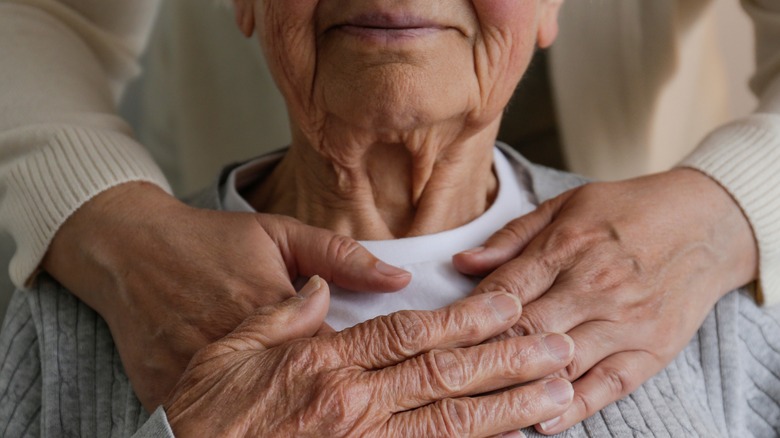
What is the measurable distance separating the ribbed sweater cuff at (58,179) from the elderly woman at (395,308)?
8 centimetres

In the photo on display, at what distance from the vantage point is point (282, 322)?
1055 mm

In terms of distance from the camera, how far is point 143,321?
118 cm

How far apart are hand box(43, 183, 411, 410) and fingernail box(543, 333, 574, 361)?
207mm

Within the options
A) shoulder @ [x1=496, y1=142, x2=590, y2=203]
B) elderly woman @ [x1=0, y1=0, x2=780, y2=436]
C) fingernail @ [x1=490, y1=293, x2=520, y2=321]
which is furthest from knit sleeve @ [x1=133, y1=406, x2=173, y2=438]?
shoulder @ [x1=496, y1=142, x2=590, y2=203]

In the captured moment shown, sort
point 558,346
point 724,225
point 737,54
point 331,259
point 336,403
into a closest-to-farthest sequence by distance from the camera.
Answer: point 336,403
point 558,346
point 331,259
point 724,225
point 737,54

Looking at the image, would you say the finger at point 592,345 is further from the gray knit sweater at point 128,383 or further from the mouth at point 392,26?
the mouth at point 392,26

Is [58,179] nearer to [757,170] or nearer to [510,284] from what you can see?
[510,284]

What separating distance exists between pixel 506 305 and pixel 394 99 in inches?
11.2

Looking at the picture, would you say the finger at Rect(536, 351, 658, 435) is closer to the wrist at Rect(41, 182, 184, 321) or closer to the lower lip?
the lower lip

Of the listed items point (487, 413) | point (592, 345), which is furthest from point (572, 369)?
point (487, 413)

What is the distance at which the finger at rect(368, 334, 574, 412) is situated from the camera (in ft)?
3.27

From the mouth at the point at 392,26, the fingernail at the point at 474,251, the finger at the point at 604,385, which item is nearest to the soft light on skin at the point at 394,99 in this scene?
the mouth at the point at 392,26

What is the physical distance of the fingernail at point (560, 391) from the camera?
1.05 meters

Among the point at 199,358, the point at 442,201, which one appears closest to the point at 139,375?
the point at 199,358
